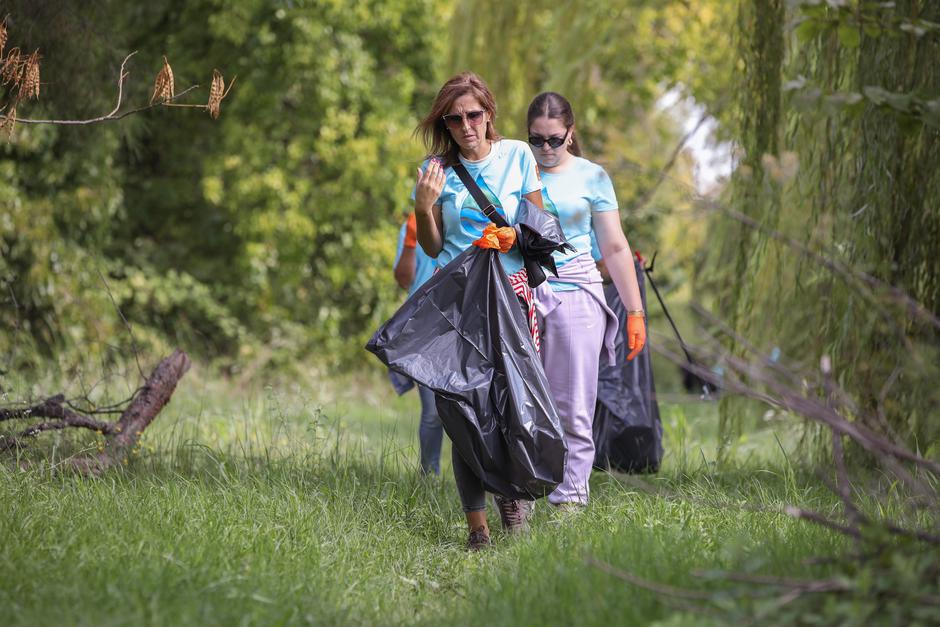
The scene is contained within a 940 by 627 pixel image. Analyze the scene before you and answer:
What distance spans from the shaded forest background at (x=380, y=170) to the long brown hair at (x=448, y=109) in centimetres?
58

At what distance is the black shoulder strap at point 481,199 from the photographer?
4.26 m

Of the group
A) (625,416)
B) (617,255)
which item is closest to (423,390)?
(625,416)

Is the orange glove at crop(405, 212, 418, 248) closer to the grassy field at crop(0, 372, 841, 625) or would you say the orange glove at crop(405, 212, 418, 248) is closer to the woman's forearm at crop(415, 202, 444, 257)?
the grassy field at crop(0, 372, 841, 625)

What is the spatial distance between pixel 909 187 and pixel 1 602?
150 inches

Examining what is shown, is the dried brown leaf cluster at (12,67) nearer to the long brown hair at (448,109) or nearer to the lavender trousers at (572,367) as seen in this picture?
the long brown hair at (448,109)

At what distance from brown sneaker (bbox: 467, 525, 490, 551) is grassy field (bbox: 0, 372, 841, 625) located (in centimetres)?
7

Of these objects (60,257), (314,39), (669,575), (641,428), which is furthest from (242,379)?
(669,575)

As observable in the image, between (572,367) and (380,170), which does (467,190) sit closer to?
(572,367)

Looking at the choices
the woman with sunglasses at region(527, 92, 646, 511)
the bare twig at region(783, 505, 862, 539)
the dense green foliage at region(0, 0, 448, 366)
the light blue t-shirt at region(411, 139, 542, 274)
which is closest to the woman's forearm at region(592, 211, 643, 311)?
the woman with sunglasses at region(527, 92, 646, 511)

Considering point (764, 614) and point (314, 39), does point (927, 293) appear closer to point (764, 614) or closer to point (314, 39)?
point (764, 614)

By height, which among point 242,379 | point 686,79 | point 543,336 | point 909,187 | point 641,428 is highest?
point 686,79

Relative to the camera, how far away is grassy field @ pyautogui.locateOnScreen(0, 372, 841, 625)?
306cm

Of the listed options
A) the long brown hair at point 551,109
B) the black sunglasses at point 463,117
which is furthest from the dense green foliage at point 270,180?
the black sunglasses at point 463,117

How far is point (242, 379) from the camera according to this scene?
11.3 m
